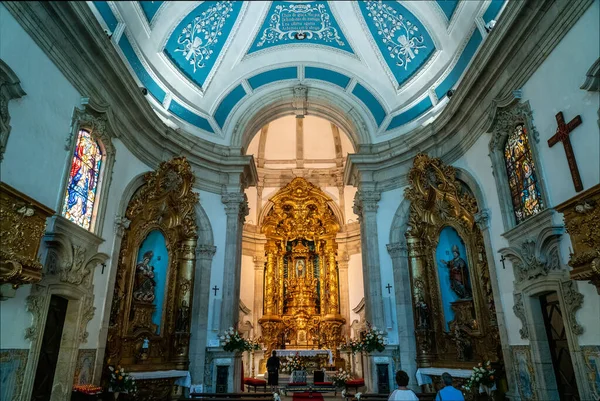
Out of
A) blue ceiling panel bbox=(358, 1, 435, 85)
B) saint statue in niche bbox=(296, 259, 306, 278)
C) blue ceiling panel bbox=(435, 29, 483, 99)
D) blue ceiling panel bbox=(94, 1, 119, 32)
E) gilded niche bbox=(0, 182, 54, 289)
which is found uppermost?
blue ceiling panel bbox=(358, 1, 435, 85)

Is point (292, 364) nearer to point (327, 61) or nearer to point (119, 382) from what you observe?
point (119, 382)

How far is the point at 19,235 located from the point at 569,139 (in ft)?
30.9

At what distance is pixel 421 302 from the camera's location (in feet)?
43.0

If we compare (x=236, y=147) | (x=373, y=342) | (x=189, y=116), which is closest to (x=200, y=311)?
(x=373, y=342)

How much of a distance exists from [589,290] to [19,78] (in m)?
10.5

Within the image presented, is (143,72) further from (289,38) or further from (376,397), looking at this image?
(376,397)

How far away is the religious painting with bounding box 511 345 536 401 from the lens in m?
8.82

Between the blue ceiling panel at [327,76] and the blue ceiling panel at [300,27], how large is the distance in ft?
3.58

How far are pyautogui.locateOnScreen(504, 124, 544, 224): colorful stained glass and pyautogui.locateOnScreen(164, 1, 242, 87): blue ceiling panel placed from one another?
6.79 m

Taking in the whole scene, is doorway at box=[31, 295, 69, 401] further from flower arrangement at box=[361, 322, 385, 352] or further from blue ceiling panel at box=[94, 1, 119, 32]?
flower arrangement at box=[361, 322, 385, 352]

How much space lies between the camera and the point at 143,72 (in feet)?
39.9

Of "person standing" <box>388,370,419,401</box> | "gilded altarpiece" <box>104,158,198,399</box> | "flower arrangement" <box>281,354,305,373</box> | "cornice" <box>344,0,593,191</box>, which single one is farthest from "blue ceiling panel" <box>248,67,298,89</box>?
"person standing" <box>388,370,419,401</box>

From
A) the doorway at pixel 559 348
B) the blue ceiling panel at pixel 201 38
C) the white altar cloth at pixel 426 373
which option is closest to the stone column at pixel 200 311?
the blue ceiling panel at pixel 201 38

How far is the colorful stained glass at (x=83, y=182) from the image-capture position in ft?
29.2
